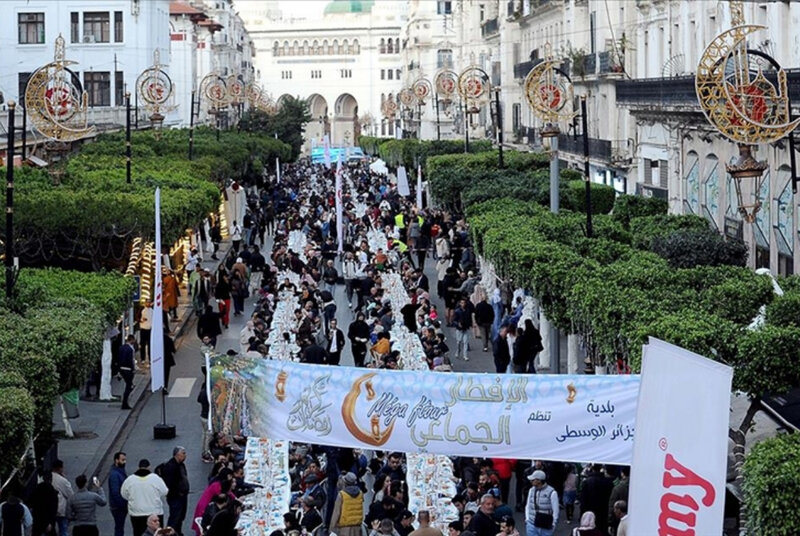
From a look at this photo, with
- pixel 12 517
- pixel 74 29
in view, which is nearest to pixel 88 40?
pixel 74 29

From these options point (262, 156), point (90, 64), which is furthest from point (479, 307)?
point (262, 156)

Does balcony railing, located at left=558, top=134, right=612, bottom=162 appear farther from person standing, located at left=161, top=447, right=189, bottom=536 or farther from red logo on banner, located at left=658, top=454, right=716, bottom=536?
red logo on banner, located at left=658, top=454, right=716, bottom=536

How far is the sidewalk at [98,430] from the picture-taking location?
831 inches

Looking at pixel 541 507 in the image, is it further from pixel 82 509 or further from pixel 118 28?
pixel 118 28

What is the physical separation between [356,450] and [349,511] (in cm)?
311

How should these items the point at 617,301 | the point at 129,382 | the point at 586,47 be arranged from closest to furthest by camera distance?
the point at 617,301 < the point at 129,382 < the point at 586,47

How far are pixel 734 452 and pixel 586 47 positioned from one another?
4108 cm

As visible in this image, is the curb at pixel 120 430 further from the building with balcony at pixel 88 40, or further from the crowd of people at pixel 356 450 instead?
the building with balcony at pixel 88 40

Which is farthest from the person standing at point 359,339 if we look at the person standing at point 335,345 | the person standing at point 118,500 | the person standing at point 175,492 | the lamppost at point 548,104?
the person standing at point 118,500

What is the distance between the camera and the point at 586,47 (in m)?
54.4

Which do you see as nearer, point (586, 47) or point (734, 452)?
point (734, 452)

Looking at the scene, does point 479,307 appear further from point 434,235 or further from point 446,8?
point 446,8

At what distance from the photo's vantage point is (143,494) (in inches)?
667

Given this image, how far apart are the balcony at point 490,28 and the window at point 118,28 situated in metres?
18.4
